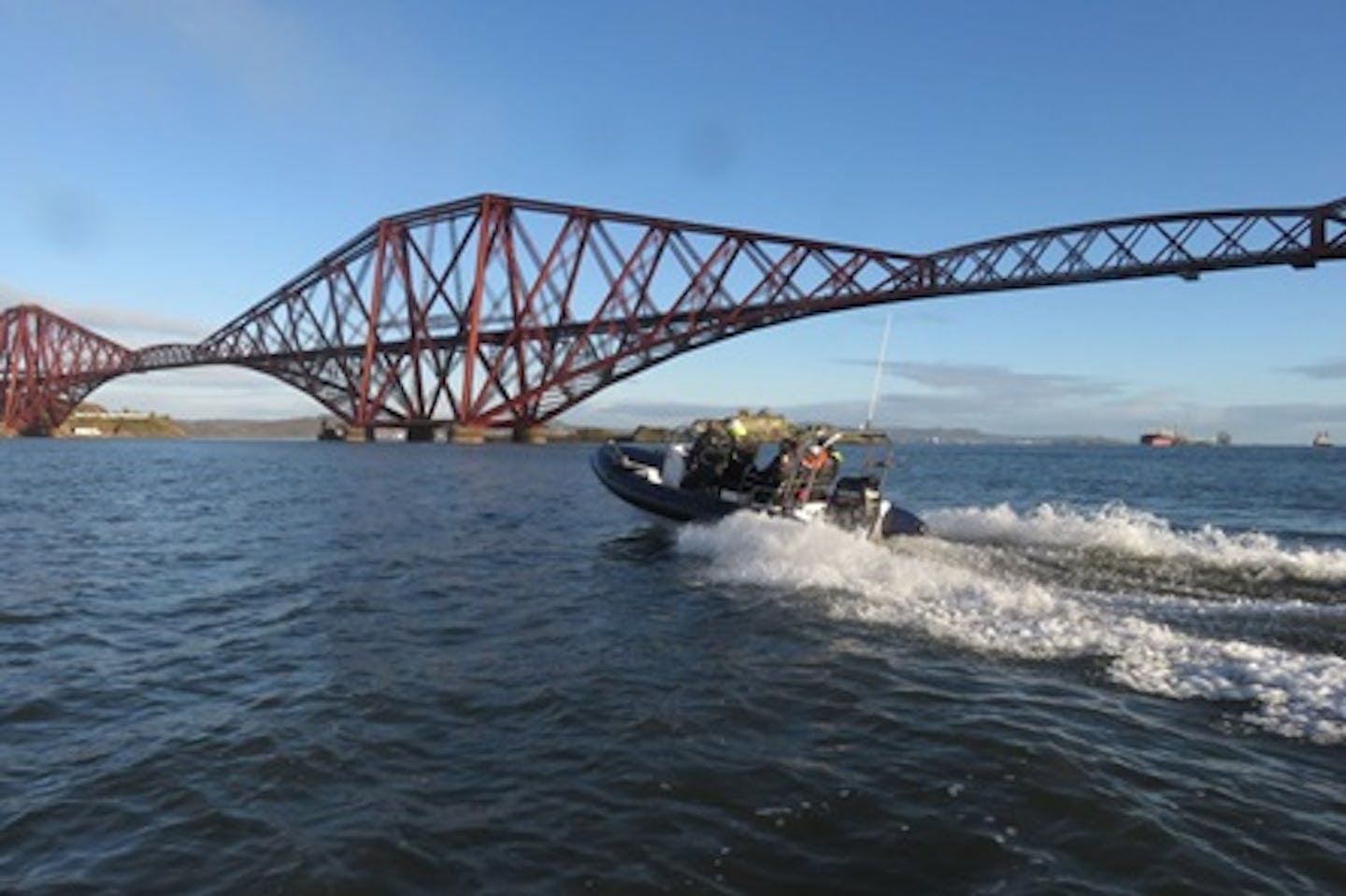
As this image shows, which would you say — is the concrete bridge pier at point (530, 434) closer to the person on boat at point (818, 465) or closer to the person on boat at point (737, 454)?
the person on boat at point (737, 454)

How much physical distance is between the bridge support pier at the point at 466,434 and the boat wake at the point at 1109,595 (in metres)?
63.4

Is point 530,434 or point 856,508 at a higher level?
point 530,434

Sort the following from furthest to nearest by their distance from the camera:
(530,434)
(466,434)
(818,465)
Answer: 1. (530,434)
2. (466,434)
3. (818,465)

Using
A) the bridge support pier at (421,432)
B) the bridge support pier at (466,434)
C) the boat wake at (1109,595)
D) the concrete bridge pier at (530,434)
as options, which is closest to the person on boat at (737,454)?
the boat wake at (1109,595)

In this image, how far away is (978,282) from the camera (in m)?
73.8

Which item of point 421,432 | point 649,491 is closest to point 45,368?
point 421,432

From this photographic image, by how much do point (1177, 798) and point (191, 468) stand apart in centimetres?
4790

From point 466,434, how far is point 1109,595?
230 feet

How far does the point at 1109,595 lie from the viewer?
10.8 metres

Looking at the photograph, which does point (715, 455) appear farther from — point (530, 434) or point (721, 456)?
point (530, 434)

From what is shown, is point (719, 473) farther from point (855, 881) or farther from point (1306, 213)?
point (1306, 213)

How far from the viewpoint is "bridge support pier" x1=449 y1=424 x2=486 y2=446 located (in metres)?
76.3

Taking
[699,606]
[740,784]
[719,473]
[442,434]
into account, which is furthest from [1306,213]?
[442,434]

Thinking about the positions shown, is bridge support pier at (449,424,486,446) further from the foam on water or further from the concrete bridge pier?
the foam on water
